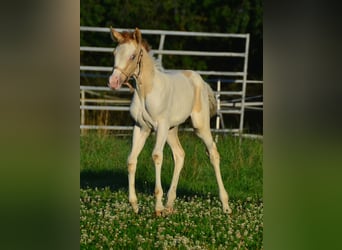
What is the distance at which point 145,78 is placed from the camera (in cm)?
304

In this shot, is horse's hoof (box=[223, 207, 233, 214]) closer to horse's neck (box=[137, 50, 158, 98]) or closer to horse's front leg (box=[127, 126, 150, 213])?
horse's front leg (box=[127, 126, 150, 213])

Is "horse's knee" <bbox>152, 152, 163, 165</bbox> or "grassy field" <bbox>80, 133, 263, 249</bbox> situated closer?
"grassy field" <bbox>80, 133, 263, 249</bbox>

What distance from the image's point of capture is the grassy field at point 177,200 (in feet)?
9.59

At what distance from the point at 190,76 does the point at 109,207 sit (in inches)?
29.4

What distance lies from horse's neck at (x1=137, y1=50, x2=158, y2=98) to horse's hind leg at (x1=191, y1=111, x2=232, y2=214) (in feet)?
1.03

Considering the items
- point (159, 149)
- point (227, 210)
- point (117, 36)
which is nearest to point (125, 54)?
point (117, 36)

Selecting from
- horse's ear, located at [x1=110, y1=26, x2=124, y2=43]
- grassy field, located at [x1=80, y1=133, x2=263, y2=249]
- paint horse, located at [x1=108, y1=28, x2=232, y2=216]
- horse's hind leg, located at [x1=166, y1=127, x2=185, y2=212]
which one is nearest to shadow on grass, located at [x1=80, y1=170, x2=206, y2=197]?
grassy field, located at [x1=80, y1=133, x2=263, y2=249]

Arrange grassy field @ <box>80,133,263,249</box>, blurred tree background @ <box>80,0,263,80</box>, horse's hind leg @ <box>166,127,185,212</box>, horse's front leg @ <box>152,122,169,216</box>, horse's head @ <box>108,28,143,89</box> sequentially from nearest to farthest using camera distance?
horse's head @ <box>108,28,143,89</box>, grassy field @ <box>80,133,263,249</box>, horse's front leg @ <box>152,122,169,216</box>, horse's hind leg @ <box>166,127,185,212</box>, blurred tree background @ <box>80,0,263,80</box>

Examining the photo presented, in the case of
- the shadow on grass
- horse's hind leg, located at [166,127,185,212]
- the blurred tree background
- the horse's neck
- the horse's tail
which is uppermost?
the blurred tree background

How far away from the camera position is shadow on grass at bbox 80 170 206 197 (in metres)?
3.40
